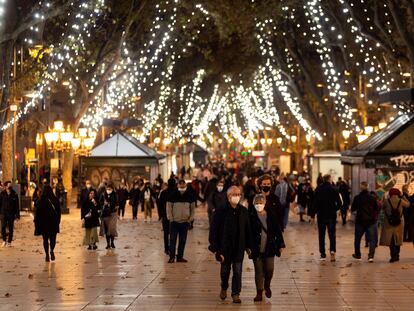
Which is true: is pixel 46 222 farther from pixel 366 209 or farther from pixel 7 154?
pixel 7 154

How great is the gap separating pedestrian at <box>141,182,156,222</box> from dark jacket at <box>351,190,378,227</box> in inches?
632

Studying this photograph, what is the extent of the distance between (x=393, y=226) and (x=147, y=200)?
17.4 metres

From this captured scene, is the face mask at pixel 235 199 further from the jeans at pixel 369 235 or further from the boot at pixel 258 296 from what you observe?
the jeans at pixel 369 235

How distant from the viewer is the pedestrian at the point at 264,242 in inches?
608

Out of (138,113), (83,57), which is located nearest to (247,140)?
(138,113)

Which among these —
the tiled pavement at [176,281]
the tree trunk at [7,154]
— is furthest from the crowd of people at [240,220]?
the tree trunk at [7,154]

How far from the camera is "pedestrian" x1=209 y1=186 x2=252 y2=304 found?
49.9 feet

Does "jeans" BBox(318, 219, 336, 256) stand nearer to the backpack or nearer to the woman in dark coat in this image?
the backpack

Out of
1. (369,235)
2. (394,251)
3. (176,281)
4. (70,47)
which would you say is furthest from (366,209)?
(70,47)

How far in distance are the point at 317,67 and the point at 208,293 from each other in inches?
1962

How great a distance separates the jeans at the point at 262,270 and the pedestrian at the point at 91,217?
30.7ft

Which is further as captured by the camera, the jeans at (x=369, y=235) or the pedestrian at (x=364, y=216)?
the pedestrian at (x=364, y=216)

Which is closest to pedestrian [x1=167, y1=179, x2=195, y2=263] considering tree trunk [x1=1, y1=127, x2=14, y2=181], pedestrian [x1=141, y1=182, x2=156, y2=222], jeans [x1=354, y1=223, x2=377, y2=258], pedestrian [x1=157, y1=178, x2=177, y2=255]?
pedestrian [x1=157, y1=178, x2=177, y2=255]

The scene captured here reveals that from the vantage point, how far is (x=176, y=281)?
1795 centimetres
